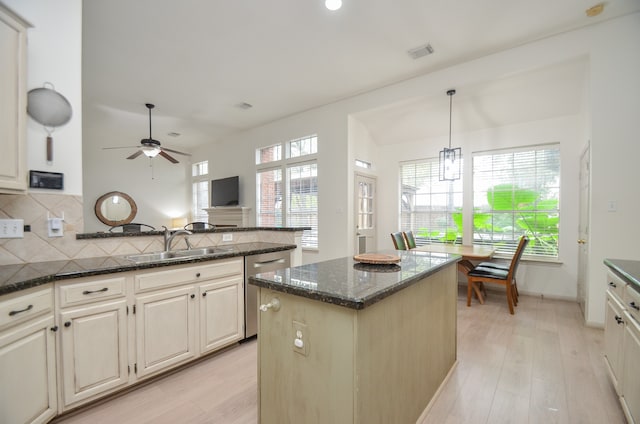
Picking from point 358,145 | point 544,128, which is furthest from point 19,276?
point 544,128

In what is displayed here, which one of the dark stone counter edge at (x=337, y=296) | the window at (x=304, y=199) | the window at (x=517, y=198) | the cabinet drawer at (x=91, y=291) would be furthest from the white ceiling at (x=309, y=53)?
the dark stone counter edge at (x=337, y=296)

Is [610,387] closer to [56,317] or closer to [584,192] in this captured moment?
[584,192]

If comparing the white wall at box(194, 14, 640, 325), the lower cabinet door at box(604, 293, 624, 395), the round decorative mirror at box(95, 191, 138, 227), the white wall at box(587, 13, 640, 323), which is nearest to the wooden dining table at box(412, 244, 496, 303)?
the white wall at box(194, 14, 640, 325)

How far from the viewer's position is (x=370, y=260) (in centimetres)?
180

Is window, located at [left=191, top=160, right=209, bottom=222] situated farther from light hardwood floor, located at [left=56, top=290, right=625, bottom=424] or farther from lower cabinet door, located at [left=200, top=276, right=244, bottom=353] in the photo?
light hardwood floor, located at [left=56, top=290, right=625, bottom=424]

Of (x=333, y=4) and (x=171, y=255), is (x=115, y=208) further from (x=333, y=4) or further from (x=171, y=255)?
(x=333, y=4)

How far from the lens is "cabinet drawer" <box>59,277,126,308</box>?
1.67m

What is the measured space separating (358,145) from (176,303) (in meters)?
3.84

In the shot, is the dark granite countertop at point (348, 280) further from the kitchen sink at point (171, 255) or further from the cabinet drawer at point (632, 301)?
the kitchen sink at point (171, 255)

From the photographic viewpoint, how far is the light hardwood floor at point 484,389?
173cm

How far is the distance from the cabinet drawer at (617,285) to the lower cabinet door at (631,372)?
0.18m

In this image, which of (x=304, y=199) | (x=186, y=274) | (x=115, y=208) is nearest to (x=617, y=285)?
(x=186, y=274)

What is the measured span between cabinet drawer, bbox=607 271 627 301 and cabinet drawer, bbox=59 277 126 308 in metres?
3.11

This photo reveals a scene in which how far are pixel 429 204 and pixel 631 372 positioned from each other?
12.2 feet
